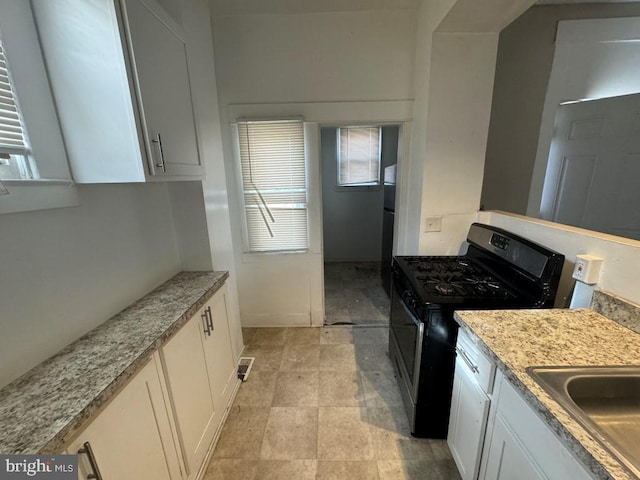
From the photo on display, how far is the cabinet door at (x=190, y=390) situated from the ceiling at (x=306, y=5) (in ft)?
7.65

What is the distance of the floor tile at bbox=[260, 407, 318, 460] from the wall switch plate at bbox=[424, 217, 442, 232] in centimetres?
162

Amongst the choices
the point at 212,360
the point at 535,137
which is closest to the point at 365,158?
the point at 535,137

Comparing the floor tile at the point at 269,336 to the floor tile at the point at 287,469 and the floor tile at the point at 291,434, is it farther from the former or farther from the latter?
the floor tile at the point at 287,469

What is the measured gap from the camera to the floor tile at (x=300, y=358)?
7.43ft

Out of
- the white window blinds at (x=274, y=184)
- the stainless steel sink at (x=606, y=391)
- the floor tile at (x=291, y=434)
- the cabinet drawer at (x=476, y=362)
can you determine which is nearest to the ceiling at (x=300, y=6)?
the white window blinds at (x=274, y=184)

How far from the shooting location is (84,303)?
1190 millimetres

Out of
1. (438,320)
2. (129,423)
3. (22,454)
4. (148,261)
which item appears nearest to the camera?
(22,454)

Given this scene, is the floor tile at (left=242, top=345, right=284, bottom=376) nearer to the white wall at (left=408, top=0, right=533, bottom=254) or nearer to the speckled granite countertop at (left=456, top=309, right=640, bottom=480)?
the white wall at (left=408, top=0, right=533, bottom=254)

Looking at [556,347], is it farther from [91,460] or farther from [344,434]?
[91,460]

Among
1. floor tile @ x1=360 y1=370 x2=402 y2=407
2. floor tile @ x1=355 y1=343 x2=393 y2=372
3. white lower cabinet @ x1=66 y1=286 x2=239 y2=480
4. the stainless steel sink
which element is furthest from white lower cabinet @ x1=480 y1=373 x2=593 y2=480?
white lower cabinet @ x1=66 y1=286 x2=239 y2=480

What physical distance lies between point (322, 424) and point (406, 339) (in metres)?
0.79

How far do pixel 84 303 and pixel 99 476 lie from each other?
0.69 m

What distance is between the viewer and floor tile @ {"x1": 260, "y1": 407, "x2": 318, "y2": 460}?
1.57 metres

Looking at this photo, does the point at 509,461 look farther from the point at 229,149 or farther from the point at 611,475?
the point at 229,149
